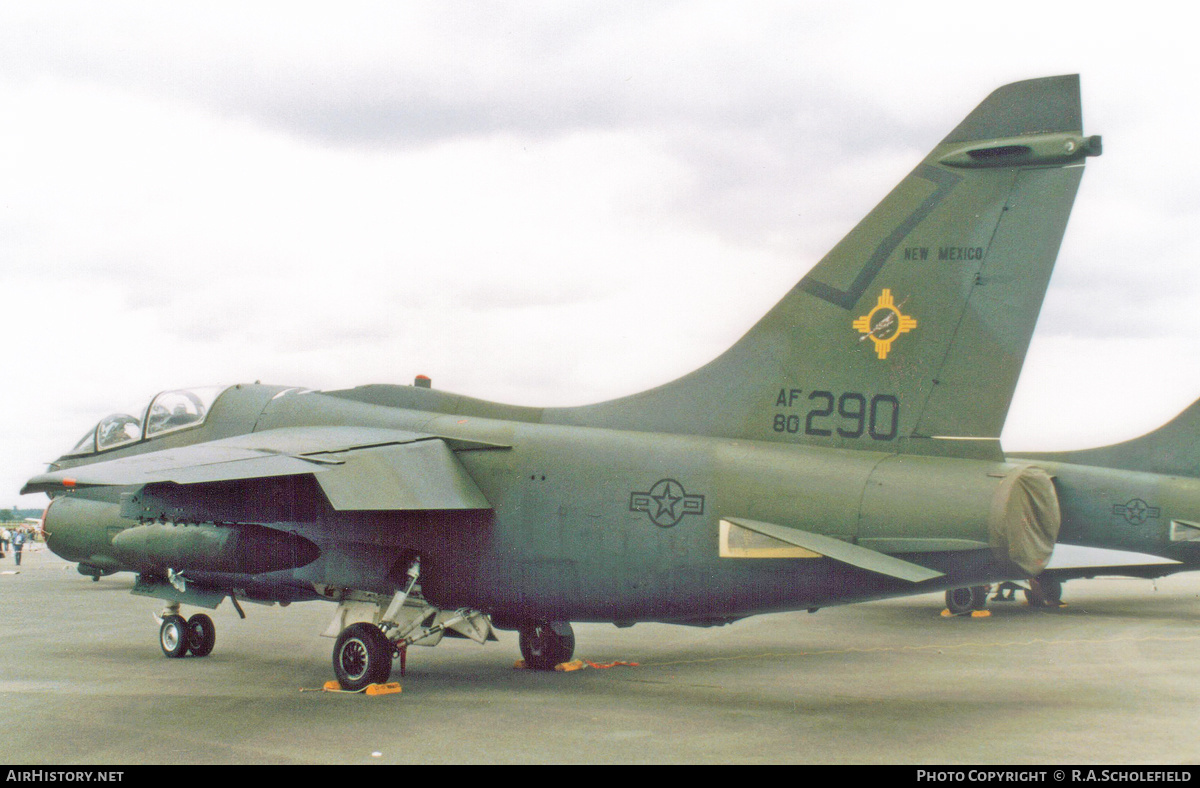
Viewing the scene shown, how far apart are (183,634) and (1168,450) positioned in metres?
19.1

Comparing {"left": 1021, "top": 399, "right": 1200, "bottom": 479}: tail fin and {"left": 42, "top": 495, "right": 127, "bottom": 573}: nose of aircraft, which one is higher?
{"left": 1021, "top": 399, "right": 1200, "bottom": 479}: tail fin

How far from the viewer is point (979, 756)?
23.5ft

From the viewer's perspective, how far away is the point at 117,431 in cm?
1314

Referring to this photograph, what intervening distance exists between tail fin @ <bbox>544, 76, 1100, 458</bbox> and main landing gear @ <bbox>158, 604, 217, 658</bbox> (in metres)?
8.29

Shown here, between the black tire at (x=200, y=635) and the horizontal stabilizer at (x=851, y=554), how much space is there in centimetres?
850

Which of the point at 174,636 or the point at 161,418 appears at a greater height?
the point at 161,418

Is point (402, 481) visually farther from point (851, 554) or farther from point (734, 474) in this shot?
point (851, 554)

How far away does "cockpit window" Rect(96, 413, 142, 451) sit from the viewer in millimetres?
12893

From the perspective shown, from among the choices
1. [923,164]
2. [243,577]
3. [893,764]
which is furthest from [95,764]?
[923,164]

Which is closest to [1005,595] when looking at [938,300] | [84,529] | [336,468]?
[938,300]

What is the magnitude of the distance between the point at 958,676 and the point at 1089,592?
1668cm

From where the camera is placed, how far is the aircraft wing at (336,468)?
9023 millimetres

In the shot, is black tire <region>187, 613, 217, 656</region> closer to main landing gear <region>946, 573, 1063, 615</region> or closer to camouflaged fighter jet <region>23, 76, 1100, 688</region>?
camouflaged fighter jet <region>23, 76, 1100, 688</region>

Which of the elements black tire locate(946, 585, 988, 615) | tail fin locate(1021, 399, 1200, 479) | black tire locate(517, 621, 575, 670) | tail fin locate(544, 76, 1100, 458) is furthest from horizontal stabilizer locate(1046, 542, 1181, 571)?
tail fin locate(544, 76, 1100, 458)
